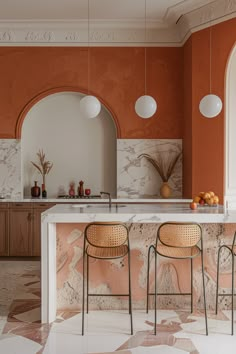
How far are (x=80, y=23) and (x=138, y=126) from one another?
170cm

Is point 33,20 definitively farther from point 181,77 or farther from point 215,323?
point 215,323

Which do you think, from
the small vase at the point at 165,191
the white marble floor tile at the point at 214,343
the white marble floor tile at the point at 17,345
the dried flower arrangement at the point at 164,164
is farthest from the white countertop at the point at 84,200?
the white marble floor tile at the point at 17,345

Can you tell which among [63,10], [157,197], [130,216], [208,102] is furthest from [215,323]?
[63,10]

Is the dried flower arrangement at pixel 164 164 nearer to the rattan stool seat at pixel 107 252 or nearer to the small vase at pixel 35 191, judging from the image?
the small vase at pixel 35 191

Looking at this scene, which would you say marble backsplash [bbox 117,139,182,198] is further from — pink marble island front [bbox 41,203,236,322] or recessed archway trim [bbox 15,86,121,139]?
pink marble island front [bbox 41,203,236,322]

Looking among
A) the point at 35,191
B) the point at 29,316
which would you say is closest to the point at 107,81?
the point at 35,191

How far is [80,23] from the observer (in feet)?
21.6

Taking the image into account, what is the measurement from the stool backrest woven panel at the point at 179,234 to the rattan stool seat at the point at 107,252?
0.34m

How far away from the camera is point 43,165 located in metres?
6.89

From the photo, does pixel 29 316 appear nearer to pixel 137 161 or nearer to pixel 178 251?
pixel 178 251

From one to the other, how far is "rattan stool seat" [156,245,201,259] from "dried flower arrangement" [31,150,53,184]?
3.44m

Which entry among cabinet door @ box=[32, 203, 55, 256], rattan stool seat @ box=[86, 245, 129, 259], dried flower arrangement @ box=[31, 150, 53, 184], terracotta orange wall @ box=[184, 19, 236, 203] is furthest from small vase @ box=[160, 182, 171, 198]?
rattan stool seat @ box=[86, 245, 129, 259]

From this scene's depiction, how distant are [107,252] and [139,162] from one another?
316 centimetres

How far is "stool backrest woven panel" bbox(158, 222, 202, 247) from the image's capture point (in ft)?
11.8
